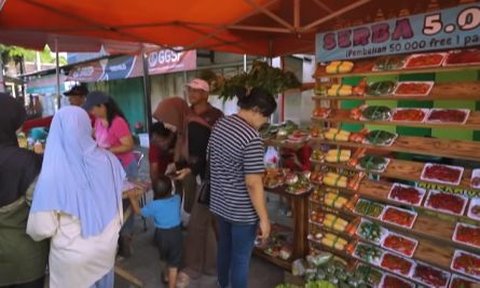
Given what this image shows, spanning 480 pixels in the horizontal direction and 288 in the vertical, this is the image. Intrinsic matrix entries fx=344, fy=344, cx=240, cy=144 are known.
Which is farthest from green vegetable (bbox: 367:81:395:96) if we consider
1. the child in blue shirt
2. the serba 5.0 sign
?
the child in blue shirt

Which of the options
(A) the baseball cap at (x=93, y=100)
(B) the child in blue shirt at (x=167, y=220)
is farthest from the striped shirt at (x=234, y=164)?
(A) the baseball cap at (x=93, y=100)

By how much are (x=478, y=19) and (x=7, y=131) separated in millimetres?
2784

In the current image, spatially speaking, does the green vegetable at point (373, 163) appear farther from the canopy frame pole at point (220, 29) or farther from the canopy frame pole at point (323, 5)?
the canopy frame pole at point (220, 29)

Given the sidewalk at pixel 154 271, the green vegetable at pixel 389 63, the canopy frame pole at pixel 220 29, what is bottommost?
the sidewalk at pixel 154 271

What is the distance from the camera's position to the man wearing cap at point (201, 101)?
3305mm

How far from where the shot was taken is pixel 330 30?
3029 mm

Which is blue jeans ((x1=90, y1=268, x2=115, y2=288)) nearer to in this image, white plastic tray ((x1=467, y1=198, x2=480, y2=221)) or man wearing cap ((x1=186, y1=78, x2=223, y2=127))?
man wearing cap ((x1=186, y1=78, x2=223, y2=127))

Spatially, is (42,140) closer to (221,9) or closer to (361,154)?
(221,9)

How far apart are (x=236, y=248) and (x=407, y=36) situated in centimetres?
197

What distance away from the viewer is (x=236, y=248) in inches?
98.0

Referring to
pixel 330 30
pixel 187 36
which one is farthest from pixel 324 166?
pixel 187 36

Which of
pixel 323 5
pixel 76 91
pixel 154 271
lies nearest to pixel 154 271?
pixel 154 271

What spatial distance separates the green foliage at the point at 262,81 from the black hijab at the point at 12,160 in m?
2.36

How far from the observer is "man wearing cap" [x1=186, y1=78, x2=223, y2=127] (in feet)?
10.8
